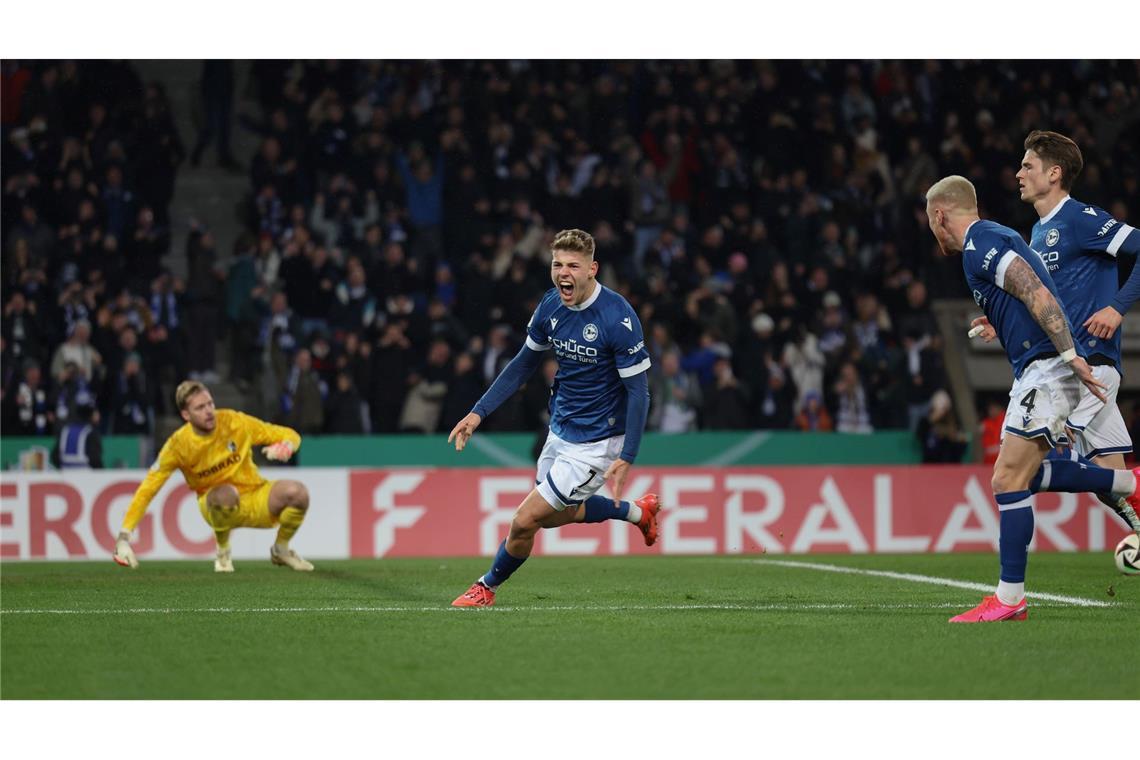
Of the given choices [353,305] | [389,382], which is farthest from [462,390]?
[353,305]

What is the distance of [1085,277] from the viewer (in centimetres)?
905

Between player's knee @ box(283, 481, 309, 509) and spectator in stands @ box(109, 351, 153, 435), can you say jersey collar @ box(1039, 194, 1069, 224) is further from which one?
spectator in stands @ box(109, 351, 153, 435)

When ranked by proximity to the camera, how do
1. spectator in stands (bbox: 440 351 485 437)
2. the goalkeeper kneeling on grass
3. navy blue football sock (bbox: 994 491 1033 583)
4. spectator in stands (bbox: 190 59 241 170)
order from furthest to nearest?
spectator in stands (bbox: 190 59 241 170)
spectator in stands (bbox: 440 351 485 437)
the goalkeeper kneeling on grass
navy blue football sock (bbox: 994 491 1033 583)

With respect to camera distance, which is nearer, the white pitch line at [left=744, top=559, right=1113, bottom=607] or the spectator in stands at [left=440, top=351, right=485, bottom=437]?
the white pitch line at [left=744, top=559, right=1113, bottom=607]

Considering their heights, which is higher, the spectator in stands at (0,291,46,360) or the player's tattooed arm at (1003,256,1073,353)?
the spectator in stands at (0,291,46,360)

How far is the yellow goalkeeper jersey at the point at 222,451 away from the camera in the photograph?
472 inches

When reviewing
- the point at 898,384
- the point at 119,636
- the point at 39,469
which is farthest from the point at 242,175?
the point at 119,636

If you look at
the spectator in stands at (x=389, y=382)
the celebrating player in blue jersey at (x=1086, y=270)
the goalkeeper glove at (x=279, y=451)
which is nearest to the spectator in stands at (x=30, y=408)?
the spectator in stands at (x=389, y=382)

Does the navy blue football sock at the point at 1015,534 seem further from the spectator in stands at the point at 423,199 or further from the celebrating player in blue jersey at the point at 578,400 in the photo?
the spectator in stands at the point at 423,199

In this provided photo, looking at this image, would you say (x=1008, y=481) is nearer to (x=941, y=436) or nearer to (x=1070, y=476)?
(x=1070, y=476)

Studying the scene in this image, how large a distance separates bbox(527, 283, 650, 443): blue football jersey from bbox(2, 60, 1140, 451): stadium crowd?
9094 millimetres

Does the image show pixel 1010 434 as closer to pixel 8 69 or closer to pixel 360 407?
pixel 360 407

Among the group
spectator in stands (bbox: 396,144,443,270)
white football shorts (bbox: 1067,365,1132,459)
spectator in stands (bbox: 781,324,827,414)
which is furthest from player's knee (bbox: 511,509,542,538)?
spectator in stands (bbox: 396,144,443,270)

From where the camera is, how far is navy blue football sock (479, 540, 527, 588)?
347 inches
